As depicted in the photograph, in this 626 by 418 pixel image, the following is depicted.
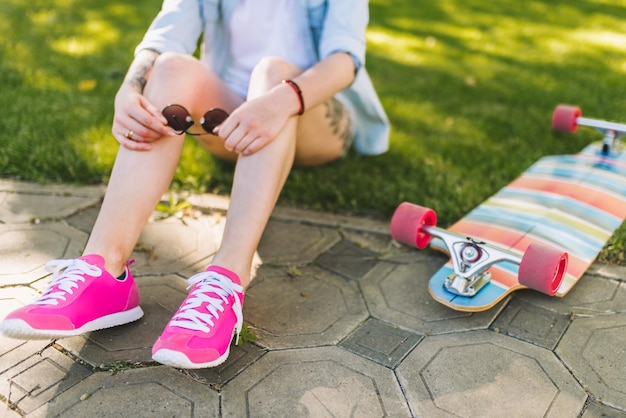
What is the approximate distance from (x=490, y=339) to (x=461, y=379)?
0.64ft

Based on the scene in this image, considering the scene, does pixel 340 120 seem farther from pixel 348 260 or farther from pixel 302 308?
pixel 302 308

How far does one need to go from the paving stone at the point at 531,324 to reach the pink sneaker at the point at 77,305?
3.29 ft

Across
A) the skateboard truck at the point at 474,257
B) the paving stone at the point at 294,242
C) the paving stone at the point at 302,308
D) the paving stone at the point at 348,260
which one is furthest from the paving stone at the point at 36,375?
the skateboard truck at the point at 474,257

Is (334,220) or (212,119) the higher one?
(212,119)

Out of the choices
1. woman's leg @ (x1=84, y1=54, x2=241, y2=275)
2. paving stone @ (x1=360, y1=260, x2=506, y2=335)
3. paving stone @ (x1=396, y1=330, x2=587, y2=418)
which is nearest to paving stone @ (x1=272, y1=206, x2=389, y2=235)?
paving stone @ (x1=360, y1=260, x2=506, y2=335)

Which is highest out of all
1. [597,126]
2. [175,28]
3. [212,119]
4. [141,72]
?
[175,28]

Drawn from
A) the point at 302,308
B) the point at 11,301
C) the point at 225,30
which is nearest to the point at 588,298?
the point at 302,308

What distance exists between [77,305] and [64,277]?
9 cm

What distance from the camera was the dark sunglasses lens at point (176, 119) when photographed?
1.87 meters

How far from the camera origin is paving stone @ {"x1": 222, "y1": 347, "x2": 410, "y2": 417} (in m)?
1.49

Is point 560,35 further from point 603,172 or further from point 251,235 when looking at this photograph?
point 251,235

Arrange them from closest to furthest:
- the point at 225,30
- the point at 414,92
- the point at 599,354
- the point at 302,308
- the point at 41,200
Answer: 1. the point at 599,354
2. the point at 302,308
3. the point at 225,30
4. the point at 41,200
5. the point at 414,92

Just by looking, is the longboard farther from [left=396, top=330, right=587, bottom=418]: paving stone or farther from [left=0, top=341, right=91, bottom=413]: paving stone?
[left=0, top=341, right=91, bottom=413]: paving stone

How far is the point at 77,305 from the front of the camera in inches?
62.1
